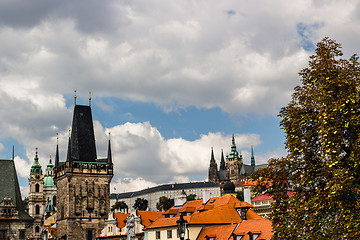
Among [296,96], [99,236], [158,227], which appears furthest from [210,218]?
[296,96]

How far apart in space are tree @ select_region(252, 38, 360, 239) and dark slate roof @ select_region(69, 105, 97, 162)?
62.9 meters

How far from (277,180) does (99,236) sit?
61.5 m

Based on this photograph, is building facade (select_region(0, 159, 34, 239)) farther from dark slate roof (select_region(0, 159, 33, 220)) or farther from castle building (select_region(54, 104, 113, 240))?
castle building (select_region(54, 104, 113, 240))

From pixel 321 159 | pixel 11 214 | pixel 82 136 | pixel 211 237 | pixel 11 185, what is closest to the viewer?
pixel 321 159

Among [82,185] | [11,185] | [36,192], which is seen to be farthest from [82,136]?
[36,192]

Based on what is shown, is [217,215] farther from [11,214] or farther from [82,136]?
Result: [82,136]

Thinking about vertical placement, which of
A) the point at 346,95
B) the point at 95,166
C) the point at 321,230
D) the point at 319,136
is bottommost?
the point at 321,230

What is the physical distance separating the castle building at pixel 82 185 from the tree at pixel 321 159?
60.8 meters

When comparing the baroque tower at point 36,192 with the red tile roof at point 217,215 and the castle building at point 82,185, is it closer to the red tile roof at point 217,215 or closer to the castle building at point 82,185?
the castle building at point 82,185

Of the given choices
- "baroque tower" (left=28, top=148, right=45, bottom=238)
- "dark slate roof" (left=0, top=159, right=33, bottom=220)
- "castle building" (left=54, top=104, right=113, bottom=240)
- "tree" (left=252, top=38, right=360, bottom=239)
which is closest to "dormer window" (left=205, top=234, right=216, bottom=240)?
"tree" (left=252, top=38, right=360, bottom=239)

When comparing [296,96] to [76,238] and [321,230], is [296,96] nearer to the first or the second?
[321,230]

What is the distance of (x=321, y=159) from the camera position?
22125 millimetres

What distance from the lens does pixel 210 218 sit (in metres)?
56.3

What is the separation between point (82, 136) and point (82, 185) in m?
8.80
